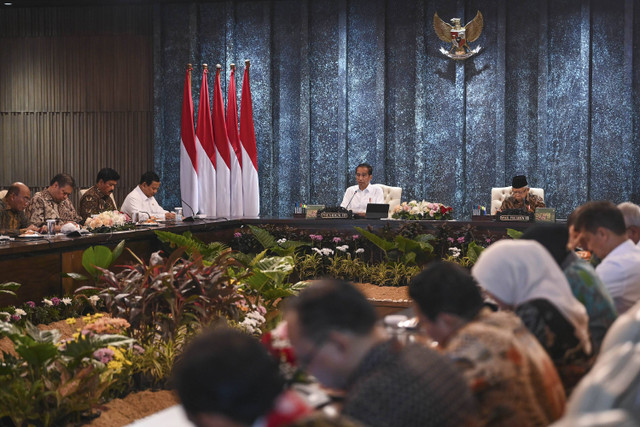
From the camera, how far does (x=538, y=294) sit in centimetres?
201

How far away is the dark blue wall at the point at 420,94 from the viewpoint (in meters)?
9.61

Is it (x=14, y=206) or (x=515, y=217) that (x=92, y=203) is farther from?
(x=515, y=217)

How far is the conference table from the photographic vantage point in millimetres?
4871

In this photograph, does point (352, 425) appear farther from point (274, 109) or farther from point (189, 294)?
point (274, 109)

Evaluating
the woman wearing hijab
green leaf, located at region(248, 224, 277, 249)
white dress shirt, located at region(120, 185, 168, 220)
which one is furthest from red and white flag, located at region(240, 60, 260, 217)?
the woman wearing hijab

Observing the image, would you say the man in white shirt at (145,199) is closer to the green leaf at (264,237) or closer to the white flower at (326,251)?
the green leaf at (264,237)

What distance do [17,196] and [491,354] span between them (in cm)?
534

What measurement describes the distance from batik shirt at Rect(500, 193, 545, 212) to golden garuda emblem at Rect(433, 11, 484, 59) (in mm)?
2429

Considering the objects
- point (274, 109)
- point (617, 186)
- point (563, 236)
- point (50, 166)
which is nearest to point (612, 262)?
point (563, 236)

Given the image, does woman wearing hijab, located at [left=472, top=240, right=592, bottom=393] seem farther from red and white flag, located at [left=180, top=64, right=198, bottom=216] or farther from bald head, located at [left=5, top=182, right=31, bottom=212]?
red and white flag, located at [left=180, top=64, right=198, bottom=216]

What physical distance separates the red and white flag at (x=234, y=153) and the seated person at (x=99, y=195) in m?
2.01

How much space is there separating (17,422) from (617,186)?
8541 mm

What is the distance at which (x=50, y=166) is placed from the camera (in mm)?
10516

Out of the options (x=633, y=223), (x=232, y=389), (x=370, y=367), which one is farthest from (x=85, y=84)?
(x=232, y=389)
